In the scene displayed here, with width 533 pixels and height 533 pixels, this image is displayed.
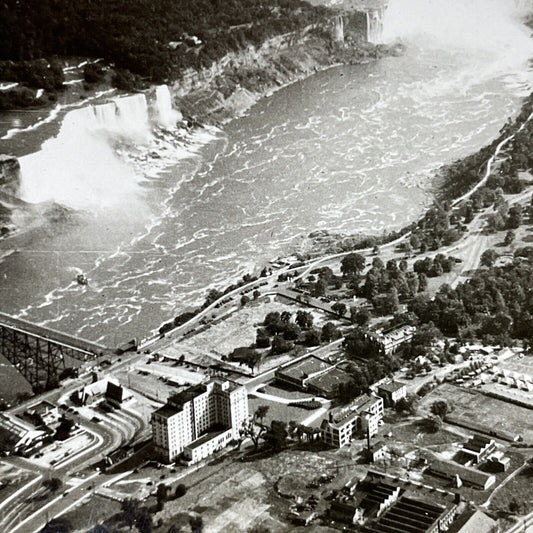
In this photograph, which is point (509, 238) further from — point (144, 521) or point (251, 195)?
point (144, 521)

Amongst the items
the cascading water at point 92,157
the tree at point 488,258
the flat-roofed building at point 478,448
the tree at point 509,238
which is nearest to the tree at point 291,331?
the tree at point 488,258

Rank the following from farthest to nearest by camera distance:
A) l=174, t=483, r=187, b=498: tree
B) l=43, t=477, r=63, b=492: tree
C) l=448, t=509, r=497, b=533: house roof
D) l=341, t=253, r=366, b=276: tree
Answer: l=341, t=253, r=366, b=276: tree → l=43, t=477, r=63, b=492: tree → l=174, t=483, r=187, b=498: tree → l=448, t=509, r=497, b=533: house roof

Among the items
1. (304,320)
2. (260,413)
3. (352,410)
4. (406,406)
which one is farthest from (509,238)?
(260,413)

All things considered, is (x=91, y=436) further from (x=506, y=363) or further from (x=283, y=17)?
(x=283, y=17)

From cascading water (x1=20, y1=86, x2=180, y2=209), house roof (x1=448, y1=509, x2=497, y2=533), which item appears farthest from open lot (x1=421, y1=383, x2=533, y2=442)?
cascading water (x1=20, y1=86, x2=180, y2=209)

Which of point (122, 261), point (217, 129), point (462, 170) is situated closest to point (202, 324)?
point (122, 261)

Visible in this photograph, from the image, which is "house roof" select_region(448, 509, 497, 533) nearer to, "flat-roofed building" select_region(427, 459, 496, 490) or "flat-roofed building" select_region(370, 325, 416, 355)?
"flat-roofed building" select_region(427, 459, 496, 490)

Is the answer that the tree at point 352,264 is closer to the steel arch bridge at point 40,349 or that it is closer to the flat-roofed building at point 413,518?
the steel arch bridge at point 40,349
